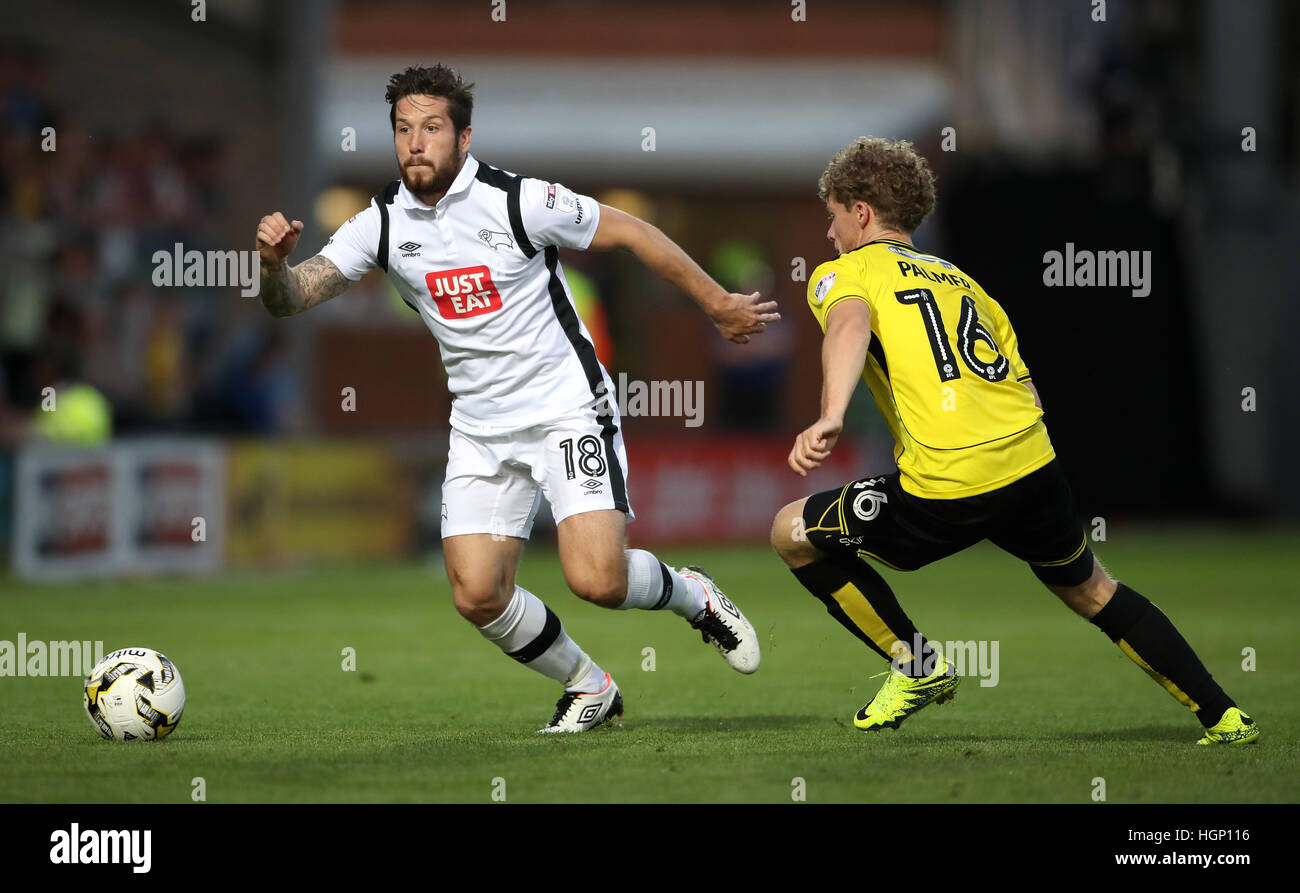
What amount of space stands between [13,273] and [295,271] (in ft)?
37.3

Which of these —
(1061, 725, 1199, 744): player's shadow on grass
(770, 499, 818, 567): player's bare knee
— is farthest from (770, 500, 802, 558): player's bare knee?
(1061, 725, 1199, 744): player's shadow on grass

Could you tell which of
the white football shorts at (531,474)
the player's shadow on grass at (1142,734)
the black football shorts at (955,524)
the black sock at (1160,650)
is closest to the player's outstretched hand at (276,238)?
the white football shorts at (531,474)

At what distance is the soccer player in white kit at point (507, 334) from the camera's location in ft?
21.1

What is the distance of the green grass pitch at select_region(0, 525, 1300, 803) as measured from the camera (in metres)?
5.50

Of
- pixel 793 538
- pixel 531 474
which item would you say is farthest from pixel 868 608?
pixel 531 474

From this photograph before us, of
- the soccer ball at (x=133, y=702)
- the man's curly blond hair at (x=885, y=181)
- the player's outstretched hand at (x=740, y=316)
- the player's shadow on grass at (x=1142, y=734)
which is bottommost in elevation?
the player's shadow on grass at (x=1142, y=734)

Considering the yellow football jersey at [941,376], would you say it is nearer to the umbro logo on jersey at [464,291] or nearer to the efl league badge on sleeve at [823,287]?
the efl league badge on sleeve at [823,287]

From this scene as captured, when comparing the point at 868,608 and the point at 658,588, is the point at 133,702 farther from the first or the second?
the point at 868,608

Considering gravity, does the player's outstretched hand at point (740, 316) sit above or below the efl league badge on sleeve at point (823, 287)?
below

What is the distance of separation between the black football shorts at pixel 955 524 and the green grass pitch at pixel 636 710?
25.1 inches

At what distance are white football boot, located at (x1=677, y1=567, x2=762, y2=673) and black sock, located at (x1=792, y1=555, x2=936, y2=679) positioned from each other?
470 mm

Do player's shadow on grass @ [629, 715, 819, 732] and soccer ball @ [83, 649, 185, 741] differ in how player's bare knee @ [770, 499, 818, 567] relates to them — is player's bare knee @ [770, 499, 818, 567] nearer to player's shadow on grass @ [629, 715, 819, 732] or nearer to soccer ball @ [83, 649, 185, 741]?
player's shadow on grass @ [629, 715, 819, 732]

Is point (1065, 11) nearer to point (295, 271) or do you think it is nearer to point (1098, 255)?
point (1098, 255)

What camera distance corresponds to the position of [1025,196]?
1889cm
